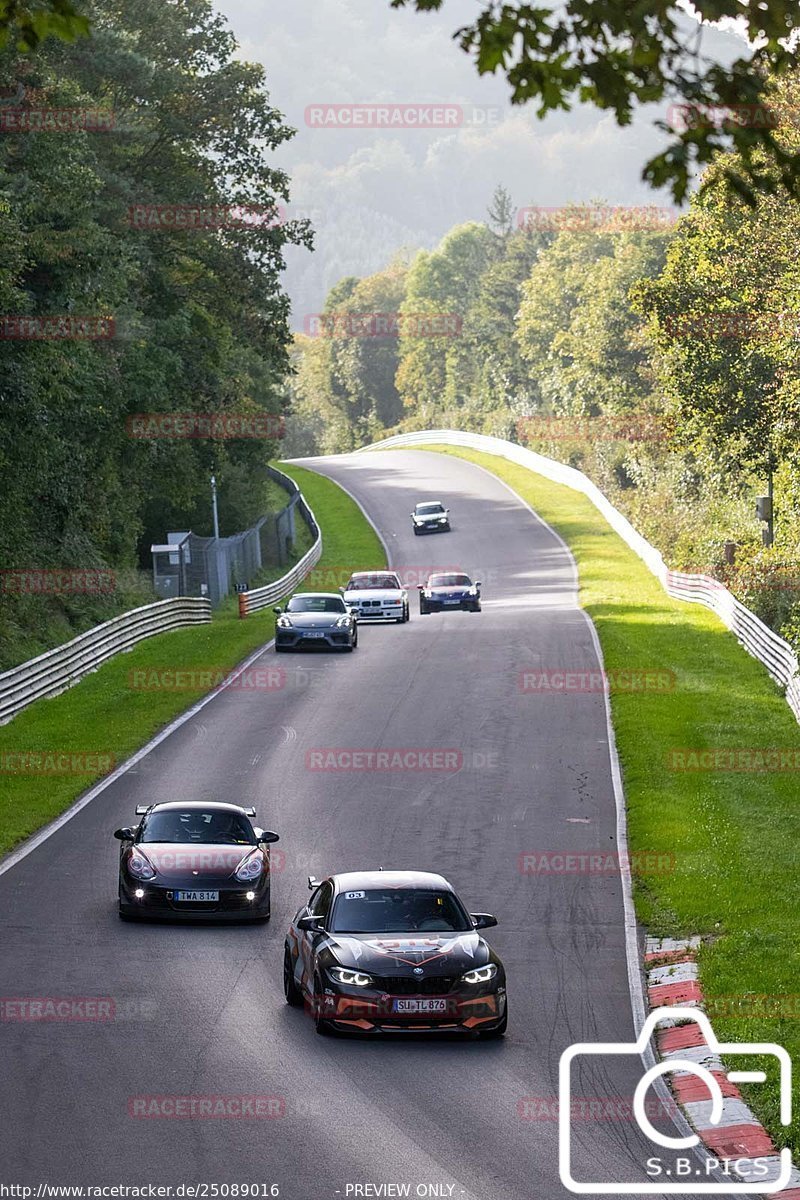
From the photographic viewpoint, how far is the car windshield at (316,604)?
1656 inches

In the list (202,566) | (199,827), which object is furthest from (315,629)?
(199,827)

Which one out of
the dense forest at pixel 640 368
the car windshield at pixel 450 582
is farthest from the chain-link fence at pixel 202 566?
the dense forest at pixel 640 368

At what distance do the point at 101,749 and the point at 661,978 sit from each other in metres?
15.4

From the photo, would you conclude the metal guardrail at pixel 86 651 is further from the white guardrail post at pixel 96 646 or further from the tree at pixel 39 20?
the tree at pixel 39 20

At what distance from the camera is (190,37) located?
5466cm

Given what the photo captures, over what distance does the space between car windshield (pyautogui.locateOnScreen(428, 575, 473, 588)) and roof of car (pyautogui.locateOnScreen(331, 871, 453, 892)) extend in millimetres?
35590

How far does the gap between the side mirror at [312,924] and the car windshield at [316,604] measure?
2692 centimetres

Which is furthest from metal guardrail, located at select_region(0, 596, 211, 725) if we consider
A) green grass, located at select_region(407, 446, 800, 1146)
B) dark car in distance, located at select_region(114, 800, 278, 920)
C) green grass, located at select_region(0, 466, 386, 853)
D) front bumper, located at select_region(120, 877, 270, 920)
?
front bumper, located at select_region(120, 877, 270, 920)

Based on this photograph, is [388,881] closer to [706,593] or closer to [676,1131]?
[676,1131]

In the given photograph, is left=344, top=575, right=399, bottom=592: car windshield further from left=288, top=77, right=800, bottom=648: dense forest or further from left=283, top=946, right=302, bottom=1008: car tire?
left=283, top=946, right=302, bottom=1008: car tire

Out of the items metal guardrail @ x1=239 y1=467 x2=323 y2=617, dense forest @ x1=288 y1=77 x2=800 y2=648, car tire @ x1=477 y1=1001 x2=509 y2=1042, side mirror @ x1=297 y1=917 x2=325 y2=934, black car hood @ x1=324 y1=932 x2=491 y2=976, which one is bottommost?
metal guardrail @ x1=239 y1=467 x2=323 y2=617

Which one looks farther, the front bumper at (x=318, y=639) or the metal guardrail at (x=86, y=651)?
the front bumper at (x=318, y=639)

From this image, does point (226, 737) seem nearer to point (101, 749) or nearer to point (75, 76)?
point (101, 749)

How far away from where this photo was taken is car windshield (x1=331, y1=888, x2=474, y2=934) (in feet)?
49.3
